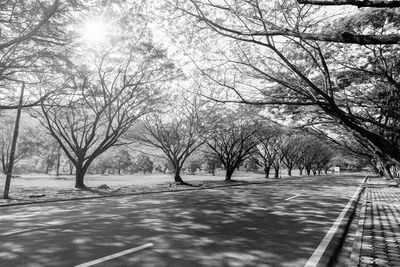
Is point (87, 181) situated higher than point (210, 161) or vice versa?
point (210, 161)

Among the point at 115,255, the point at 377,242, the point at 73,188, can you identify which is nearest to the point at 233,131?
the point at 73,188

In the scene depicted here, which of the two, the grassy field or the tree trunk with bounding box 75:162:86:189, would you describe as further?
the grassy field

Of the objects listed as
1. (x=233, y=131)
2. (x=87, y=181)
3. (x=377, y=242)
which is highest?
(x=233, y=131)

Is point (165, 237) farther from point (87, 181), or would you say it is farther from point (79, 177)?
point (87, 181)

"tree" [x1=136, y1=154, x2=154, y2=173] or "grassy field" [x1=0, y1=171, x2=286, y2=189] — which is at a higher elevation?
"tree" [x1=136, y1=154, x2=154, y2=173]

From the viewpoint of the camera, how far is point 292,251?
5.45 meters

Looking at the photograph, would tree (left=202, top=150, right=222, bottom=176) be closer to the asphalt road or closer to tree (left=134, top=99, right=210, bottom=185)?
tree (left=134, top=99, right=210, bottom=185)

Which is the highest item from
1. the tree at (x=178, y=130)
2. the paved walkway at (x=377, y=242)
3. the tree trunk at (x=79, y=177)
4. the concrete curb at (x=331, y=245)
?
the tree at (x=178, y=130)

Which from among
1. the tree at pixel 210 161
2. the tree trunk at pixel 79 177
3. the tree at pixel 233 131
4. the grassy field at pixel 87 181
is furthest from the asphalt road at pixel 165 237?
the tree at pixel 210 161

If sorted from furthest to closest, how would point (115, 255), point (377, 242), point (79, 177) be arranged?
1. point (79, 177)
2. point (377, 242)
3. point (115, 255)

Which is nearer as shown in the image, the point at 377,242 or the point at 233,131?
the point at 377,242

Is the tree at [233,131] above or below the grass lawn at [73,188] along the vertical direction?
above

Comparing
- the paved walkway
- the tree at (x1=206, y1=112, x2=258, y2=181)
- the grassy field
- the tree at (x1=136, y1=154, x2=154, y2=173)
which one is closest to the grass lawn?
the grassy field

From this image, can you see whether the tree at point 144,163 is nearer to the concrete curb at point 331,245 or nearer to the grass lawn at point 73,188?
the grass lawn at point 73,188
